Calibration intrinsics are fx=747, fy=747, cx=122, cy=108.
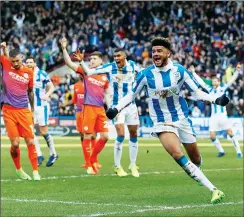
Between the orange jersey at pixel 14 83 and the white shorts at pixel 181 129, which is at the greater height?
the orange jersey at pixel 14 83

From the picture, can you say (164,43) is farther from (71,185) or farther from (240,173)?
(240,173)

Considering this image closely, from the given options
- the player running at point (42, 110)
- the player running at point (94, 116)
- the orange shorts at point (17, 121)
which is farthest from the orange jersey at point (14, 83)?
the player running at point (42, 110)

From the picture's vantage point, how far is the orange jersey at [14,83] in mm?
14992

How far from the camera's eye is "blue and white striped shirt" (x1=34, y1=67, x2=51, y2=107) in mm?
18828

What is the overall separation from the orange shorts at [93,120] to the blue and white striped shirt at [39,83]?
1.84 metres

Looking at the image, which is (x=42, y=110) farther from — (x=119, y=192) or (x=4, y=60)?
(x=119, y=192)

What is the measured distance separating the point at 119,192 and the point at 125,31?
33275mm

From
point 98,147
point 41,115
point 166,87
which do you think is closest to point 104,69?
point 98,147

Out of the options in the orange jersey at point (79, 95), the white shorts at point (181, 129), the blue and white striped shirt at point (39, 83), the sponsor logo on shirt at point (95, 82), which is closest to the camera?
the white shorts at point (181, 129)

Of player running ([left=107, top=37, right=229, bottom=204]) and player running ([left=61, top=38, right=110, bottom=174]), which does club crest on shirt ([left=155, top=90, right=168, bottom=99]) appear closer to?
player running ([left=107, top=37, right=229, bottom=204])

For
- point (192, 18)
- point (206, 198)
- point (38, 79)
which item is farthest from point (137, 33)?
point (206, 198)

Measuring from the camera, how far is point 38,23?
4791 cm

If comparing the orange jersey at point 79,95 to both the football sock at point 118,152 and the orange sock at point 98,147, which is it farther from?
the football sock at point 118,152

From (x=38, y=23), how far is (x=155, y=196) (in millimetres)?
36558
